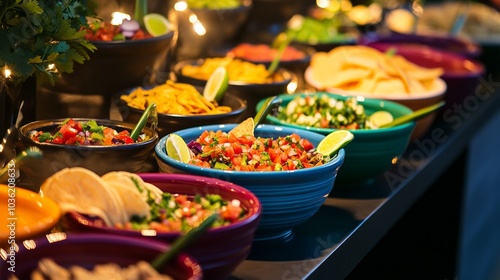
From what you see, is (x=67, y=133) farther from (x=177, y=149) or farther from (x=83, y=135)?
(x=177, y=149)

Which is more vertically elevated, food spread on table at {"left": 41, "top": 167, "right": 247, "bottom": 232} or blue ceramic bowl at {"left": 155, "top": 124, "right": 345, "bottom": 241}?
food spread on table at {"left": 41, "top": 167, "right": 247, "bottom": 232}

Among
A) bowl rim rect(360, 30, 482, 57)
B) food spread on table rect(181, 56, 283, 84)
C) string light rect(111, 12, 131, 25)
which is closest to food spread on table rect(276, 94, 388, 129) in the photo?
food spread on table rect(181, 56, 283, 84)

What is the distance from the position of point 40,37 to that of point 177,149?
337 millimetres

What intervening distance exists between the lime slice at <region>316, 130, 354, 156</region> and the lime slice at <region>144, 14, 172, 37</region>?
1.89ft

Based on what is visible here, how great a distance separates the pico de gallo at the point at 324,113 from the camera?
2.02 m

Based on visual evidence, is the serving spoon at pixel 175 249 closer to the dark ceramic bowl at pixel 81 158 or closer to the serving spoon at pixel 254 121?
the dark ceramic bowl at pixel 81 158

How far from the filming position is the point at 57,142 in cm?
151

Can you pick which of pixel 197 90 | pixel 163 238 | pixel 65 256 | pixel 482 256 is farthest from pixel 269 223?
pixel 482 256

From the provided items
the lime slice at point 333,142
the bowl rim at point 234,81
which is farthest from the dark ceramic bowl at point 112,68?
the lime slice at point 333,142

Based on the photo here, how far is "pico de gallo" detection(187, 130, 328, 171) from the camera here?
1.56 m

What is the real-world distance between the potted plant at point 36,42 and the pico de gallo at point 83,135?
0.11m

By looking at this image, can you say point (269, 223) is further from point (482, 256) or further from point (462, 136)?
point (482, 256)

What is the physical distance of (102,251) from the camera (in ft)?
3.61

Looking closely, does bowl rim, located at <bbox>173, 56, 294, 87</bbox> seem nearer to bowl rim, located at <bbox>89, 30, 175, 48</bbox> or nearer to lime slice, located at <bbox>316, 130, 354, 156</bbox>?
bowl rim, located at <bbox>89, 30, 175, 48</bbox>
